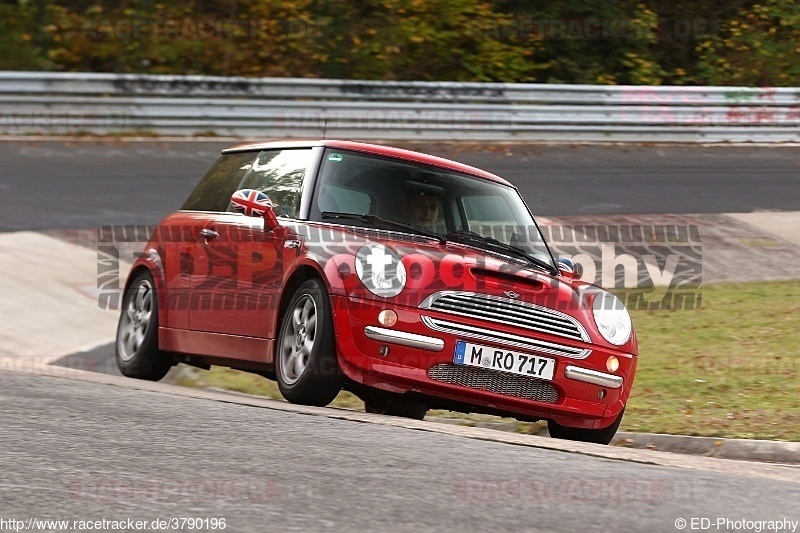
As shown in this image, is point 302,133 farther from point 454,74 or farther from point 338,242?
point 338,242

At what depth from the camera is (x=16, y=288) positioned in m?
11.1

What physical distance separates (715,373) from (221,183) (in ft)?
12.6

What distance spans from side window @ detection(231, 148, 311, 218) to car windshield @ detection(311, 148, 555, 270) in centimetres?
18

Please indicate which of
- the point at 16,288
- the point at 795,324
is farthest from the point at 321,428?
the point at 795,324

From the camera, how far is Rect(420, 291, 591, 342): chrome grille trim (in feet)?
21.9

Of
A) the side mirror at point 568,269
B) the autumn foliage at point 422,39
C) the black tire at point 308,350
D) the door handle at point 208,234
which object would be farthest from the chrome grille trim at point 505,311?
the autumn foliage at point 422,39

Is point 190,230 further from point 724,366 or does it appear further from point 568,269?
point 724,366

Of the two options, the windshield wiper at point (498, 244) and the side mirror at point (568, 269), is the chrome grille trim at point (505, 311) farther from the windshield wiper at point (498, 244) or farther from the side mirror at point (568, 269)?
the side mirror at point (568, 269)

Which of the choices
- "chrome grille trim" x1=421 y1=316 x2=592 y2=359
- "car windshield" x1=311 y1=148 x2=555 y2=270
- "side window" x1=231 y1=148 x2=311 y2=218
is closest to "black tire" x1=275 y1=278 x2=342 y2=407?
"chrome grille trim" x1=421 y1=316 x2=592 y2=359

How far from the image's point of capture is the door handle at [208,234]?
8.12m

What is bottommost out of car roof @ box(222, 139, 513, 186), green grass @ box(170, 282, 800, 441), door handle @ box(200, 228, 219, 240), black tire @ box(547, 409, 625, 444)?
green grass @ box(170, 282, 800, 441)

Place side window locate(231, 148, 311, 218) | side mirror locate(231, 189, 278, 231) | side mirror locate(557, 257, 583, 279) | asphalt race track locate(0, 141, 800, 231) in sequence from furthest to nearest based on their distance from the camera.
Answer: asphalt race track locate(0, 141, 800, 231) < side mirror locate(557, 257, 583, 279) < side window locate(231, 148, 311, 218) < side mirror locate(231, 189, 278, 231)

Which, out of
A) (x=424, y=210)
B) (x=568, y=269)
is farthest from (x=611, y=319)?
(x=424, y=210)

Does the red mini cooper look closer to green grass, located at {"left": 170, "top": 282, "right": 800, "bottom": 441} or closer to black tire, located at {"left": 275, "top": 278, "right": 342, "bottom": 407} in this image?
black tire, located at {"left": 275, "top": 278, "right": 342, "bottom": 407}
